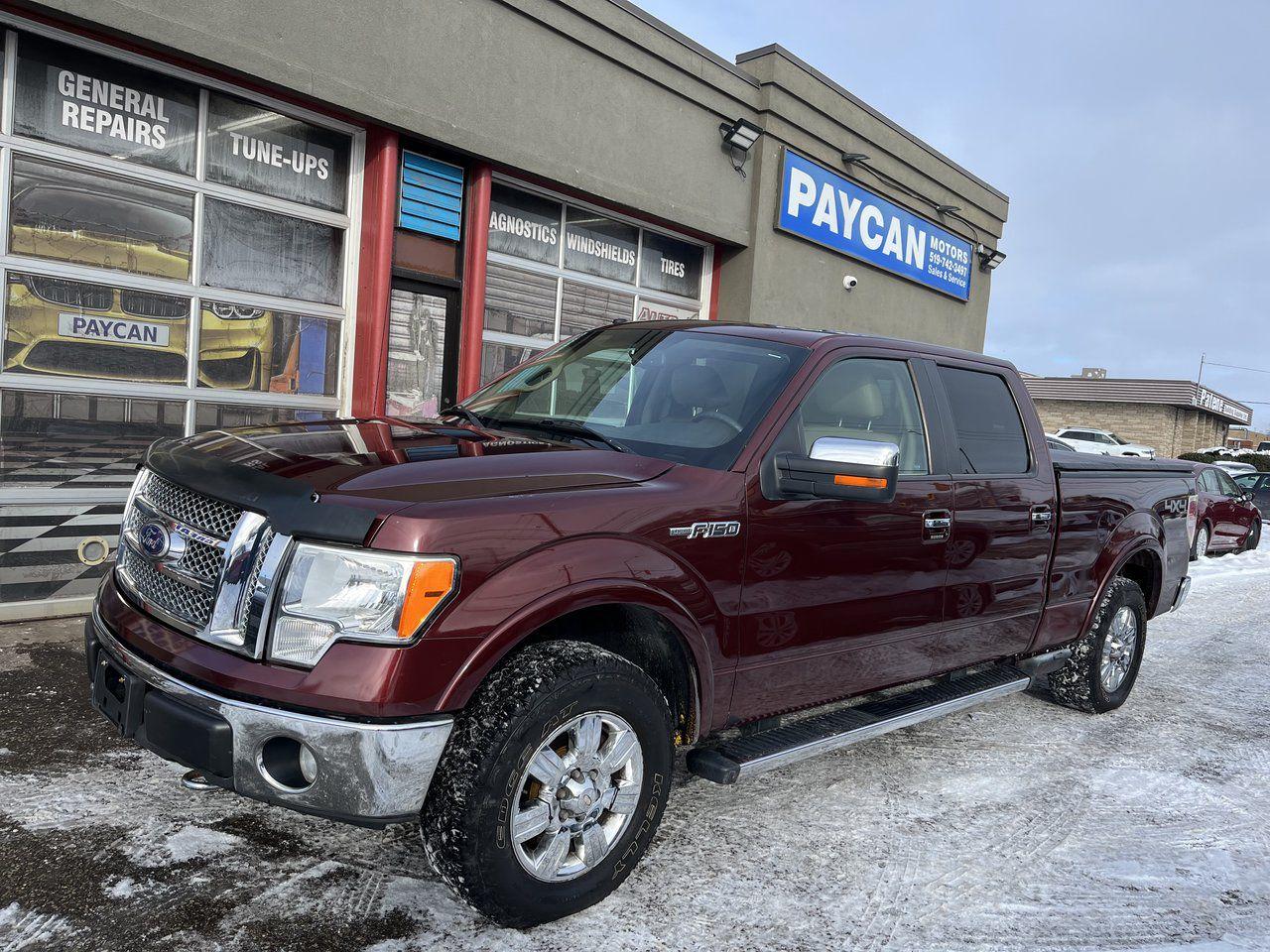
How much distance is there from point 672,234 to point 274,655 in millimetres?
8880

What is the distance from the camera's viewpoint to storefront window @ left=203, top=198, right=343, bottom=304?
6.91 m

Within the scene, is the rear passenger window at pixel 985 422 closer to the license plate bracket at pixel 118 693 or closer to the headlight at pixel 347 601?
the headlight at pixel 347 601

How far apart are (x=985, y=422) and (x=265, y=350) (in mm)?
5197

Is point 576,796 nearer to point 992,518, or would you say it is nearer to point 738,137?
point 992,518

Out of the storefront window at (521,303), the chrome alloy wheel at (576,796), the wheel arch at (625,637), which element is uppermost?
the storefront window at (521,303)

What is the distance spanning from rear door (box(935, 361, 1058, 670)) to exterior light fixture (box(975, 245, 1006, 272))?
12680 millimetres

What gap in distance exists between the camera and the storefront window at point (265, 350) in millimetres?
6938

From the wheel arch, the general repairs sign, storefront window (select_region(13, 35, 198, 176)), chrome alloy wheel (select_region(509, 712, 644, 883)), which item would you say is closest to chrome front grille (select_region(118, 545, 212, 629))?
the wheel arch

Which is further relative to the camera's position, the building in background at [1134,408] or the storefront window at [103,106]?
the building in background at [1134,408]

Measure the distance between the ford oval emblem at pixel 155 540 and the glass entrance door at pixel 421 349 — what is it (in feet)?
16.8

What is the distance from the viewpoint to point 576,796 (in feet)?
9.32

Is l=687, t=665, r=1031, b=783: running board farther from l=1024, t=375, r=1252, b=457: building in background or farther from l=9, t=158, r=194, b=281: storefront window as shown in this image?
l=1024, t=375, r=1252, b=457: building in background

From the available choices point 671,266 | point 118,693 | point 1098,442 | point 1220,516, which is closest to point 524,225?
point 671,266

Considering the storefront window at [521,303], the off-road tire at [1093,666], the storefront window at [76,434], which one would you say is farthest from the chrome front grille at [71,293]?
the off-road tire at [1093,666]
